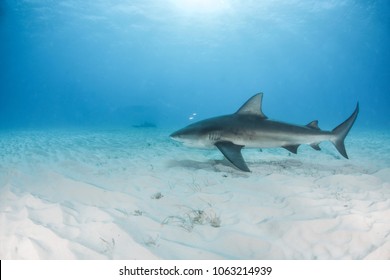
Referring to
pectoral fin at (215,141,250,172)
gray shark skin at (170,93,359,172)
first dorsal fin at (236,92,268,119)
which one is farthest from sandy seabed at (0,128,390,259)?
first dorsal fin at (236,92,268,119)

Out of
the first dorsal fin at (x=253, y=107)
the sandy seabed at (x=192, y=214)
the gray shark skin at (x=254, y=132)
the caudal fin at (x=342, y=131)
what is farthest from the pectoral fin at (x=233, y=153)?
the caudal fin at (x=342, y=131)

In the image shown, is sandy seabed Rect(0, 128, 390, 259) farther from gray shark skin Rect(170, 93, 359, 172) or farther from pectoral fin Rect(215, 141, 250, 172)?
gray shark skin Rect(170, 93, 359, 172)

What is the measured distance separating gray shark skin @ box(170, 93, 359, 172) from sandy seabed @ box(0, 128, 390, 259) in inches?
29.5

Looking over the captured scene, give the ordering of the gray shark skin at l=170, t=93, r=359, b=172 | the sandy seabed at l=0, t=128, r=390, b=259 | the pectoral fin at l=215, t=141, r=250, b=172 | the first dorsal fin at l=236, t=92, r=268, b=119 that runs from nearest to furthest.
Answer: the sandy seabed at l=0, t=128, r=390, b=259 < the pectoral fin at l=215, t=141, r=250, b=172 < the gray shark skin at l=170, t=93, r=359, b=172 < the first dorsal fin at l=236, t=92, r=268, b=119

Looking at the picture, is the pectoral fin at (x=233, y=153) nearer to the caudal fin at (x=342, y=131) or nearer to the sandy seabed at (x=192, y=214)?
the sandy seabed at (x=192, y=214)

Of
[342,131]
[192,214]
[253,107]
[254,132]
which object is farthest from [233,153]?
[342,131]

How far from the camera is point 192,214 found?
3969mm

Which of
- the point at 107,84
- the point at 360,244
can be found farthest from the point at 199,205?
Answer: the point at 107,84

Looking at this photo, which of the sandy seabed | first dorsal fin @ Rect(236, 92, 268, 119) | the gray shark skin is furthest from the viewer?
first dorsal fin @ Rect(236, 92, 268, 119)

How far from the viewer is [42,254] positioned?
279 centimetres

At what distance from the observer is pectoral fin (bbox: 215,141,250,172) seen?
537cm

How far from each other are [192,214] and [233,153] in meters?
2.18

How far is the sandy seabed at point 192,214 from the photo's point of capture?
2.97 meters

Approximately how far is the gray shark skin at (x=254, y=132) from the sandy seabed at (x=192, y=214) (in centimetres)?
75
